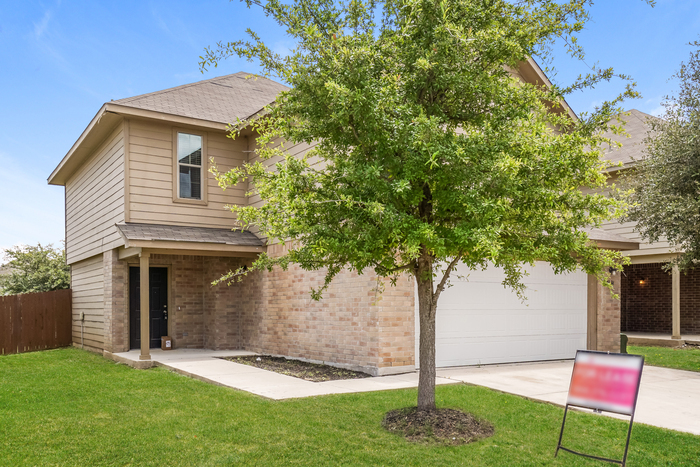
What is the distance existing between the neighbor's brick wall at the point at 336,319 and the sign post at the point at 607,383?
3.34 metres

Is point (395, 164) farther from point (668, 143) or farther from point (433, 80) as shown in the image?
point (668, 143)

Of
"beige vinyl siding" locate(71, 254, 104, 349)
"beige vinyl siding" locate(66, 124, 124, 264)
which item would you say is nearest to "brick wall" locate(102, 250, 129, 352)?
"beige vinyl siding" locate(66, 124, 124, 264)

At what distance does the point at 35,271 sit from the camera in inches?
942

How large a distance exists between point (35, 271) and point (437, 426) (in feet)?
75.8

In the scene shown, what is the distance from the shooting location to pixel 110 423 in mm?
6465

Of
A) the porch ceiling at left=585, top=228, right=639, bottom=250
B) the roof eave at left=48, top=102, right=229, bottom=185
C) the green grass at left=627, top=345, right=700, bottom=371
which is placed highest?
the roof eave at left=48, top=102, right=229, bottom=185

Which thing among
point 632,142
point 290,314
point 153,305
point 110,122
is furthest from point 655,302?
point 110,122

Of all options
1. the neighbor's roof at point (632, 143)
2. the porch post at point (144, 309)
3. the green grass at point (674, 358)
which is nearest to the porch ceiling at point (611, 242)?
the green grass at point (674, 358)

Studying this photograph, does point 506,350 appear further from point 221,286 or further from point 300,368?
point 221,286

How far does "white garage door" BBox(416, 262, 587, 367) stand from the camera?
10.6 metres

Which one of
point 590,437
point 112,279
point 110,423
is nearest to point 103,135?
point 112,279

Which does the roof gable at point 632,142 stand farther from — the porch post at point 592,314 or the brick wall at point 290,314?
the brick wall at point 290,314

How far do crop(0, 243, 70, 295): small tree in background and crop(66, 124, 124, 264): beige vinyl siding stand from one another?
5.69 m

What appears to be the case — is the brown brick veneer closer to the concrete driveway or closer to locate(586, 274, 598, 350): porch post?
locate(586, 274, 598, 350): porch post
